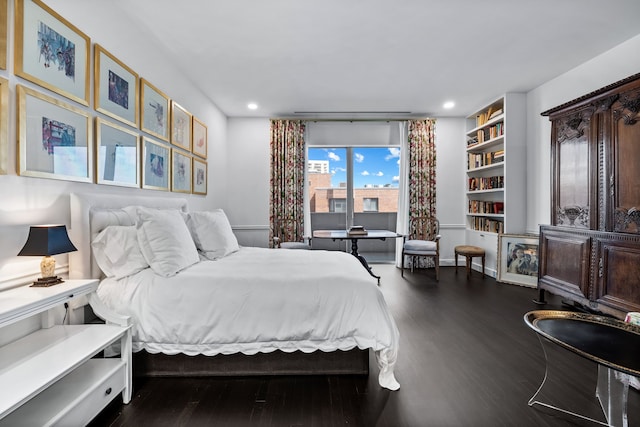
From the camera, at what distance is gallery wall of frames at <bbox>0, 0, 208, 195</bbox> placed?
5.69 ft

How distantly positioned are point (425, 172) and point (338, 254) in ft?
10.7

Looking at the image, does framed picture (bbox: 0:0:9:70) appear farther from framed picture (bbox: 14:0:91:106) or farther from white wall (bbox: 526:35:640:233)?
white wall (bbox: 526:35:640:233)

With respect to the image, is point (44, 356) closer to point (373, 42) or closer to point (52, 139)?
point (52, 139)

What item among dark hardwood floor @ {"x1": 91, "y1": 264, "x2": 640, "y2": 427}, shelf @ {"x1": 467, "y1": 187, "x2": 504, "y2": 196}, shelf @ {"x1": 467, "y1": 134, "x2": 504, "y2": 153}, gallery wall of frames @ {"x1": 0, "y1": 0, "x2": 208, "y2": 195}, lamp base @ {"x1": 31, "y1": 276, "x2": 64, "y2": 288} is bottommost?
dark hardwood floor @ {"x1": 91, "y1": 264, "x2": 640, "y2": 427}

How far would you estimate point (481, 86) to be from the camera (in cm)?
425

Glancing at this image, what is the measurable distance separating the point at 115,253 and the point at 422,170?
490 centimetres

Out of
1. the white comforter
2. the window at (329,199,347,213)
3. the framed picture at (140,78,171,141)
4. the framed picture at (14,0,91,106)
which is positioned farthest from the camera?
the window at (329,199,347,213)

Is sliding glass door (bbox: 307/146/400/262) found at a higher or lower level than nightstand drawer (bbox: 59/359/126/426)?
higher

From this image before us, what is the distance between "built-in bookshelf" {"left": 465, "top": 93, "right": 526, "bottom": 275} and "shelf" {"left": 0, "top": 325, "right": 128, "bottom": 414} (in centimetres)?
500

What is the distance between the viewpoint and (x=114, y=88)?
2467mm

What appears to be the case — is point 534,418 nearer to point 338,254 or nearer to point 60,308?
point 338,254

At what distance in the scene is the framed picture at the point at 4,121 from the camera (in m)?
1.62

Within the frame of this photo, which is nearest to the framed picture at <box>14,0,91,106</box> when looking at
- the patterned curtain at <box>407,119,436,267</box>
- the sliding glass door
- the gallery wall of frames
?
the gallery wall of frames

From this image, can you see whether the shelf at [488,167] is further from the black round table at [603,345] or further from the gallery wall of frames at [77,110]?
the gallery wall of frames at [77,110]
